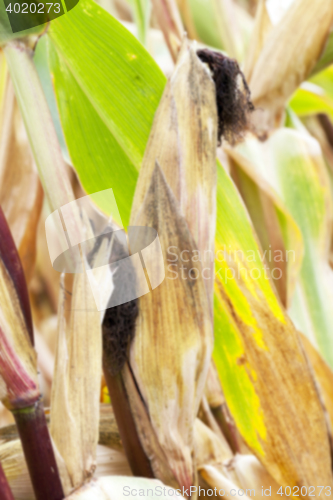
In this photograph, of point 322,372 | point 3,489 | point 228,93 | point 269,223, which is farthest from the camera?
point 269,223

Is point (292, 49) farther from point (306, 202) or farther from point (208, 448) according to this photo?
point (208, 448)

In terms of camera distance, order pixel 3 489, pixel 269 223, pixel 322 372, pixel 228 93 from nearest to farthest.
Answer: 1. pixel 3 489
2. pixel 228 93
3. pixel 322 372
4. pixel 269 223

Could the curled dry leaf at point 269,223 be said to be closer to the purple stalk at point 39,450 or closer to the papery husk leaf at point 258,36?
the papery husk leaf at point 258,36

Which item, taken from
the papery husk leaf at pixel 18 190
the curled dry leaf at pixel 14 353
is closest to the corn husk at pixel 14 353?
the curled dry leaf at pixel 14 353

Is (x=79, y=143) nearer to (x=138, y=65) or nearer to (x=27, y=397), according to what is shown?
(x=138, y=65)

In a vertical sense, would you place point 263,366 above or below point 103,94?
below

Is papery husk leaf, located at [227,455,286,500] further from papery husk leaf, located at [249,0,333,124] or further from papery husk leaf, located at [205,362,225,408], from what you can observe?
papery husk leaf, located at [249,0,333,124]

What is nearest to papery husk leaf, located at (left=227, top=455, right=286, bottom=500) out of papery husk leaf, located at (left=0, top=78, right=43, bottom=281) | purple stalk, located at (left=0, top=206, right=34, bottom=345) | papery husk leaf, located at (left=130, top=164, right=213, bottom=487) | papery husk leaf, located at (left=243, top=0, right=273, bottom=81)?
papery husk leaf, located at (left=130, top=164, right=213, bottom=487)

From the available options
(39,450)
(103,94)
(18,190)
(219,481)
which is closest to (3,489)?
(39,450)
